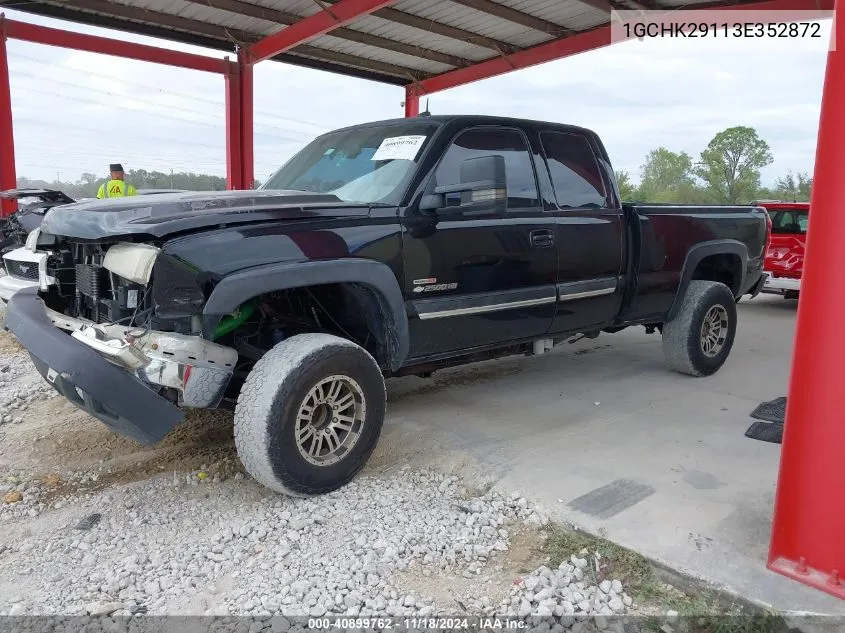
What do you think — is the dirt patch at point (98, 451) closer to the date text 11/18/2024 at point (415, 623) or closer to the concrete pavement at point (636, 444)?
the concrete pavement at point (636, 444)

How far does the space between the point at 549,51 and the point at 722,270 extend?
684cm

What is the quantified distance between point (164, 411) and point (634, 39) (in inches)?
381

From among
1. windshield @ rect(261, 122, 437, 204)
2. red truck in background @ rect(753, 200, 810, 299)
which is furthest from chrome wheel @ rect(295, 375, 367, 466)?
red truck in background @ rect(753, 200, 810, 299)

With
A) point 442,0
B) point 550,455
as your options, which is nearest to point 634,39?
point 442,0

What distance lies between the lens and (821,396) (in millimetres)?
2439

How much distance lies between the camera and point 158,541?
9.65ft

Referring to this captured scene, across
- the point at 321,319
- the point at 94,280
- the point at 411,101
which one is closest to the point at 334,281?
the point at 321,319

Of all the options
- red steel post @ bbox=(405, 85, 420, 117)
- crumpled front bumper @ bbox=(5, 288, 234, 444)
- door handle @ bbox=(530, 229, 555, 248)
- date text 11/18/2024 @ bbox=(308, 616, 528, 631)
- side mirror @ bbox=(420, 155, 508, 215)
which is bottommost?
date text 11/18/2024 @ bbox=(308, 616, 528, 631)

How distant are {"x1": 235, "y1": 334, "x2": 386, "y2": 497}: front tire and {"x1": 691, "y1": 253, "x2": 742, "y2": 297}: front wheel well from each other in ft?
12.0

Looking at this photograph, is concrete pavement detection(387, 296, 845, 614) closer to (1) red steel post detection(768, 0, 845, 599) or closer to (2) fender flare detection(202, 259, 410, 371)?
(1) red steel post detection(768, 0, 845, 599)

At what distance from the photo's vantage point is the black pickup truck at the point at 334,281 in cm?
293

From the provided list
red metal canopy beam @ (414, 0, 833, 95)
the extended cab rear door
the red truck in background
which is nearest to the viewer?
the extended cab rear door

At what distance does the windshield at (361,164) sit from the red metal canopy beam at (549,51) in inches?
287

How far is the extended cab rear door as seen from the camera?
4441 mm
